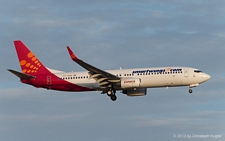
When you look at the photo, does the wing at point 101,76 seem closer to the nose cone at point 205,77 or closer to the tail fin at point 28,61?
the tail fin at point 28,61

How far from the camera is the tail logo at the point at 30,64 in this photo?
79.4m

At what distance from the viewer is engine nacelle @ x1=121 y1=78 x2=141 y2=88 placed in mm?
73188

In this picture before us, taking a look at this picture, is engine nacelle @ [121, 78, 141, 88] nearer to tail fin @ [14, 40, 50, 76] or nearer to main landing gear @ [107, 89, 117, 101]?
main landing gear @ [107, 89, 117, 101]

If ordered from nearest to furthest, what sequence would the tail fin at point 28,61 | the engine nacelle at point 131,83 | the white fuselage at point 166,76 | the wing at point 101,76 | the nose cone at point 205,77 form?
1. the wing at point 101,76
2. the engine nacelle at point 131,83
3. the white fuselage at point 166,76
4. the nose cone at point 205,77
5. the tail fin at point 28,61

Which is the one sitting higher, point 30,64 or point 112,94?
point 30,64

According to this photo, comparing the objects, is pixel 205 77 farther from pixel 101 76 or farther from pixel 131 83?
pixel 101 76

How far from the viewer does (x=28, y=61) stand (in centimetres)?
8050

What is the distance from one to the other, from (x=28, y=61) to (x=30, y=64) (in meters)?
0.75

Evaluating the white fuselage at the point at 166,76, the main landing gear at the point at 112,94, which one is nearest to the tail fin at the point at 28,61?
the main landing gear at the point at 112,94

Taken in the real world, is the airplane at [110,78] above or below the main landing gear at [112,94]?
above

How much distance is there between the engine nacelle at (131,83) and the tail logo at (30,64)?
13092 mm

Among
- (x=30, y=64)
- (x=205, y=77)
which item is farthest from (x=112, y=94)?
(x=30, y=64)

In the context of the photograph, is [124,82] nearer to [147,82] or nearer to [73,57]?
[147,82]

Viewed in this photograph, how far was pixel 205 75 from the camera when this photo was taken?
74.6m
